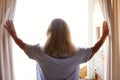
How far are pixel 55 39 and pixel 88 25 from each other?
2.71 feet

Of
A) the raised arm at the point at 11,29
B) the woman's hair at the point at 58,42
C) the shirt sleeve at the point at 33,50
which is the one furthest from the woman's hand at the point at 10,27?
the woman's hair at the point at 58,42

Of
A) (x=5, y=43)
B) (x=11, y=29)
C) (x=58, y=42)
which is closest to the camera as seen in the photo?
(x=58, y=42)

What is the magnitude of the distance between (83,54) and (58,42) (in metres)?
0.24

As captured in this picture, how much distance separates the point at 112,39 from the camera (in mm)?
1750

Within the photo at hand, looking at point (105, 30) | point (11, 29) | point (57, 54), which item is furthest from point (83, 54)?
point (11, 29)

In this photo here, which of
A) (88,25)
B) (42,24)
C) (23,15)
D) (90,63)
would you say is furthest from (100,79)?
(23,15)

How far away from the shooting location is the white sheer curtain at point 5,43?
1.73 meters

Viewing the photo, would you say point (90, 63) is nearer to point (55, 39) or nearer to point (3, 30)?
point (55, 39)

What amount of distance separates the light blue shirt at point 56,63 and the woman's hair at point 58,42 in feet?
0.15

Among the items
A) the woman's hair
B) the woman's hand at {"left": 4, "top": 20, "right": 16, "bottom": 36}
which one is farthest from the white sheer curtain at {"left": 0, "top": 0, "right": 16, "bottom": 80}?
the woman's hair

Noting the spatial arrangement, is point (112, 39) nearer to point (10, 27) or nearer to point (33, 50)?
point (33, 50)

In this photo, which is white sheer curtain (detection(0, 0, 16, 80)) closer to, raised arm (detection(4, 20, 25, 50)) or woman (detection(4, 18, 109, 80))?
raised arm (detection(4, 20, 25, 50))

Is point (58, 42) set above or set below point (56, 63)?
above

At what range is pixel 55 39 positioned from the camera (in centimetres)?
145
